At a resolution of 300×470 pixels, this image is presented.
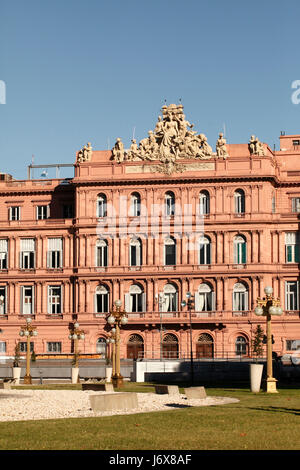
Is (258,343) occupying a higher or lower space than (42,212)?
lower

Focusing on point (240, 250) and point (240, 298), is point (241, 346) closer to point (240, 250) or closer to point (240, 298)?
point (240, 298)

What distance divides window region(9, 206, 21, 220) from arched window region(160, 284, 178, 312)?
794 inches

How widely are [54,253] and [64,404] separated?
69251mm

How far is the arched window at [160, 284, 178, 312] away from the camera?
350 feet

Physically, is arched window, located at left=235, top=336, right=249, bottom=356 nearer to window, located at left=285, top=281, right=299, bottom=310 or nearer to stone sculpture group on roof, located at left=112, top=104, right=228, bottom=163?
window, located at left=285, top=281, right=299, bottom=310

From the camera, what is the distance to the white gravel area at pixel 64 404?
121ft

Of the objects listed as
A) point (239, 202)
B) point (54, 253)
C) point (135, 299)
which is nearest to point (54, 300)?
point (54, 253)

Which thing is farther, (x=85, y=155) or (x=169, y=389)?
(x=85, y=155)

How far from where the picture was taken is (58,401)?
4472cm

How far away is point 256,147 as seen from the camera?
106 meters

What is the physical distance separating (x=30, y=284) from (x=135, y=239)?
12896 mm

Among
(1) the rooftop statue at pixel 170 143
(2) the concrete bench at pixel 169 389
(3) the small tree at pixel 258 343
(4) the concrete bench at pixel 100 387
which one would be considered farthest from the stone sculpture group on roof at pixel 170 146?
(2) the concrete bench at pixel 169 389
